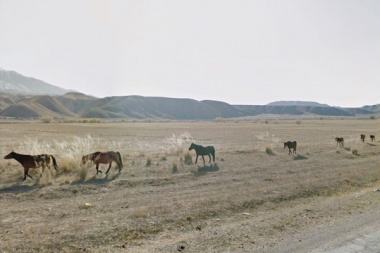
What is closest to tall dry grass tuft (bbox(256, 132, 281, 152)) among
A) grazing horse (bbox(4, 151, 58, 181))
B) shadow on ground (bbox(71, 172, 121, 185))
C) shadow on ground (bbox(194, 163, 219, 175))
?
shadow on ground (bbox(194, 163, 219, 175))

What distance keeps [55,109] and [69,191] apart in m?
202

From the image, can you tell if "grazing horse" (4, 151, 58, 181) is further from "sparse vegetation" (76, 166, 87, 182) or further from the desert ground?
"sparse vegetation" (76, 166, 87, 182)

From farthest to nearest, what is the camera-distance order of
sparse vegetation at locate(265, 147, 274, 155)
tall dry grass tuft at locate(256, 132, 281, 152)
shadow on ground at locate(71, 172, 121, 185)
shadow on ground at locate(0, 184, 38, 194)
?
1. tall dry grass tuft at locate(256, 132, 281, 152)
2. sparse vegetation at locate(265, 147, 274, 155)
3. shadow on ground at locate(71, 172, 121, 185)
4. shadow on ground at locate(0, 184, 38, 194)

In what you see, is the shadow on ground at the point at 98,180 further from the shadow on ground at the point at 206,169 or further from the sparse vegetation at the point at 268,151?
the sparse vegetation at the point at 268,151

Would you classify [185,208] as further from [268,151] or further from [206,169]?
[268,151]

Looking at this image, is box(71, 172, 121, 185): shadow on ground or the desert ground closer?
the desert ground

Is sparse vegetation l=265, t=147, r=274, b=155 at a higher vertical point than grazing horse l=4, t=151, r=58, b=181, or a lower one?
lower

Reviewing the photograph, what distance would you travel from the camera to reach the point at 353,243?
4590 millimetres

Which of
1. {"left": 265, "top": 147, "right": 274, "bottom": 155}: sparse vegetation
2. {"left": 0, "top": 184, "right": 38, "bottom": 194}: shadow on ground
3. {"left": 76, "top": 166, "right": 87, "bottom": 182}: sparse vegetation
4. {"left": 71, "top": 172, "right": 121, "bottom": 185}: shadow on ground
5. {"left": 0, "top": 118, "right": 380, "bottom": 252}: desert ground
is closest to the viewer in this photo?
{"left": 0, "top": 118, "right": 380, "bottom": 252}: desert ground

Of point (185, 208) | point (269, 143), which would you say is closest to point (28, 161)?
point (185, 208)

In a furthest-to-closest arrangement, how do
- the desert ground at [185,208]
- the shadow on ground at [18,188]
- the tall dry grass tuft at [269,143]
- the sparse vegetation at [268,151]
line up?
the tall dry grass tuft at [269,143]
the sparse vegetation at [268,151]
the shadow on ground at [18,188]
the desert ground at [185,208]

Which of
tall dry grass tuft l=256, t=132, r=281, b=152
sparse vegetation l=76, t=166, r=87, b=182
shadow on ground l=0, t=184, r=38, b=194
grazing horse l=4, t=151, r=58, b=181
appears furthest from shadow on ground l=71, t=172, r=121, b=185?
tall dry grass tuft l=256, t=132, r=281, b=152

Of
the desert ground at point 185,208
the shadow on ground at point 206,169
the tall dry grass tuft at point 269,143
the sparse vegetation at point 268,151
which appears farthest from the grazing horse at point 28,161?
the tall dry grass tuft at point 269,143

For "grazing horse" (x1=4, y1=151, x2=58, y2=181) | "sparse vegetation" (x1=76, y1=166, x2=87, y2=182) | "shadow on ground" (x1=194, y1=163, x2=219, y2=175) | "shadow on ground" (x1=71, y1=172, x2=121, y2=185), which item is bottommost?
"shadow on ground" (x1=194, y1=163, x2=219, y2=175)
